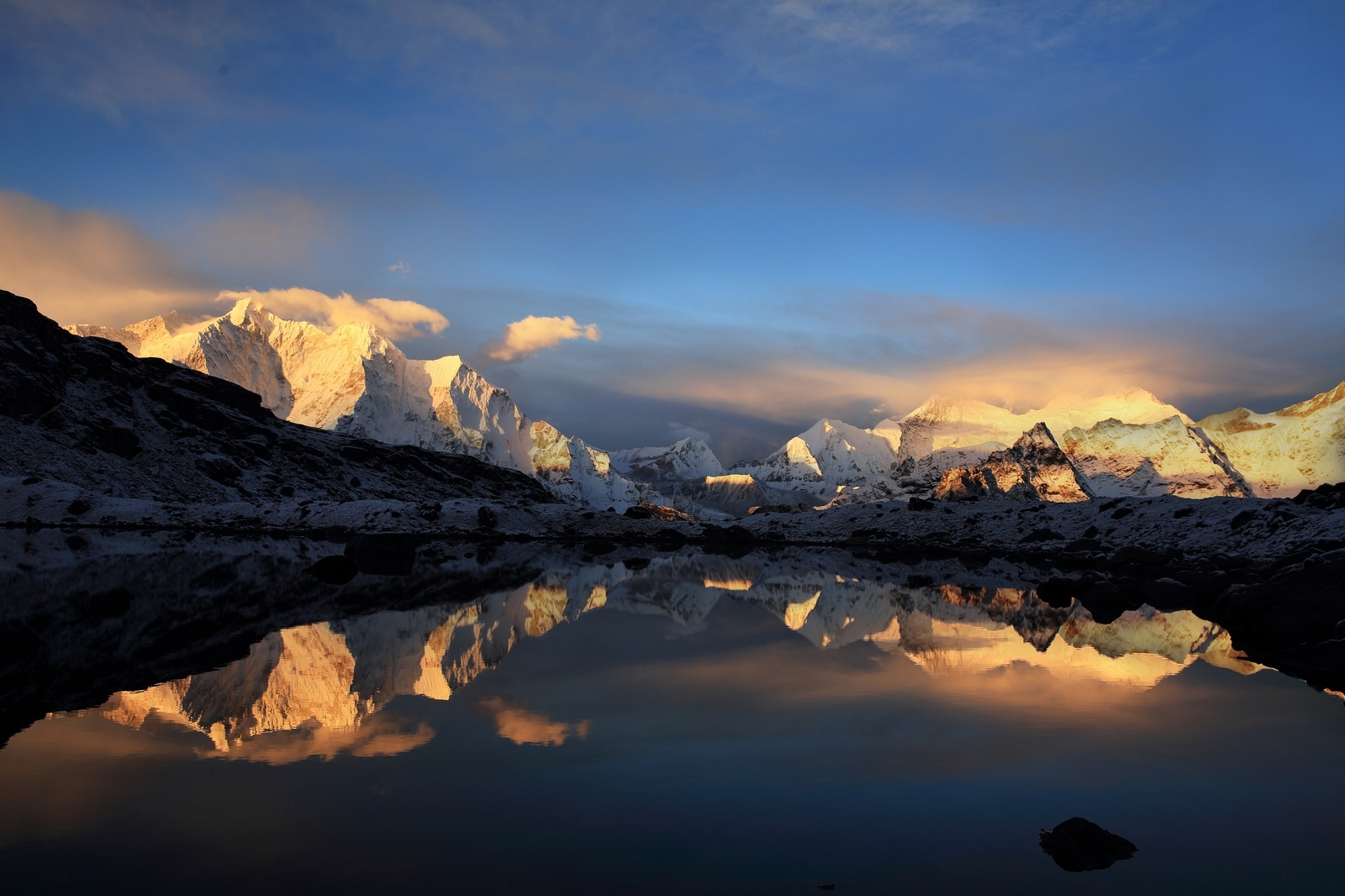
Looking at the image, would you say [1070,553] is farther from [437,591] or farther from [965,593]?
[437,591]

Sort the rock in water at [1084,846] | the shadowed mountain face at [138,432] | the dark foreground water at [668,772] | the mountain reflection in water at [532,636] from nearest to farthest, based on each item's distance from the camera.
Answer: the dark foreground water at [668,772] → the rock in water at [1084,846] → the mountain reflection in water at [532,636] → the shadowed mountain face at [138,432]

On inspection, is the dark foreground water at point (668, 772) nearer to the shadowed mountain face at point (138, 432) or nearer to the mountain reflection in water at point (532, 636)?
the mountain reflection in water at point (532, 636)

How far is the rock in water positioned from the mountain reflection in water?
816 centimetres

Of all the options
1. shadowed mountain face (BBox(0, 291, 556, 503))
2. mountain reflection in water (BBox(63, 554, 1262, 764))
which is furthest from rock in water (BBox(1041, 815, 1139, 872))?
shadowed mountain face (BBox(0, 291, 556, 503))

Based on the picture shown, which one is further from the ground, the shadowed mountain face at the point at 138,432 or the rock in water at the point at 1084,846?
the shadowed mountain face at the point at 138,432

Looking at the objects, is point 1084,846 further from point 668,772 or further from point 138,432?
point 138,432

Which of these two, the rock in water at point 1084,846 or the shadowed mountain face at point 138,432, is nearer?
the rock in water at point 1084,846

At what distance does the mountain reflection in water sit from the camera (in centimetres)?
1559

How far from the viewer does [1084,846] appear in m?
10.6

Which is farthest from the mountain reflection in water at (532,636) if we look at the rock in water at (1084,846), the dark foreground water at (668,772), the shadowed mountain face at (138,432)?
the shadowed mountain face at (138,432)

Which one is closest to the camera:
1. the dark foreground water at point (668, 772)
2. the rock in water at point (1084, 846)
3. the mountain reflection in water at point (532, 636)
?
the dark foreground water at point (668, 772)

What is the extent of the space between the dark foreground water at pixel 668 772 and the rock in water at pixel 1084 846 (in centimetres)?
17

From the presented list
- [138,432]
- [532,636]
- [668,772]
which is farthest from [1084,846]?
[138,432]

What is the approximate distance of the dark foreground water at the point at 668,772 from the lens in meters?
9.80
